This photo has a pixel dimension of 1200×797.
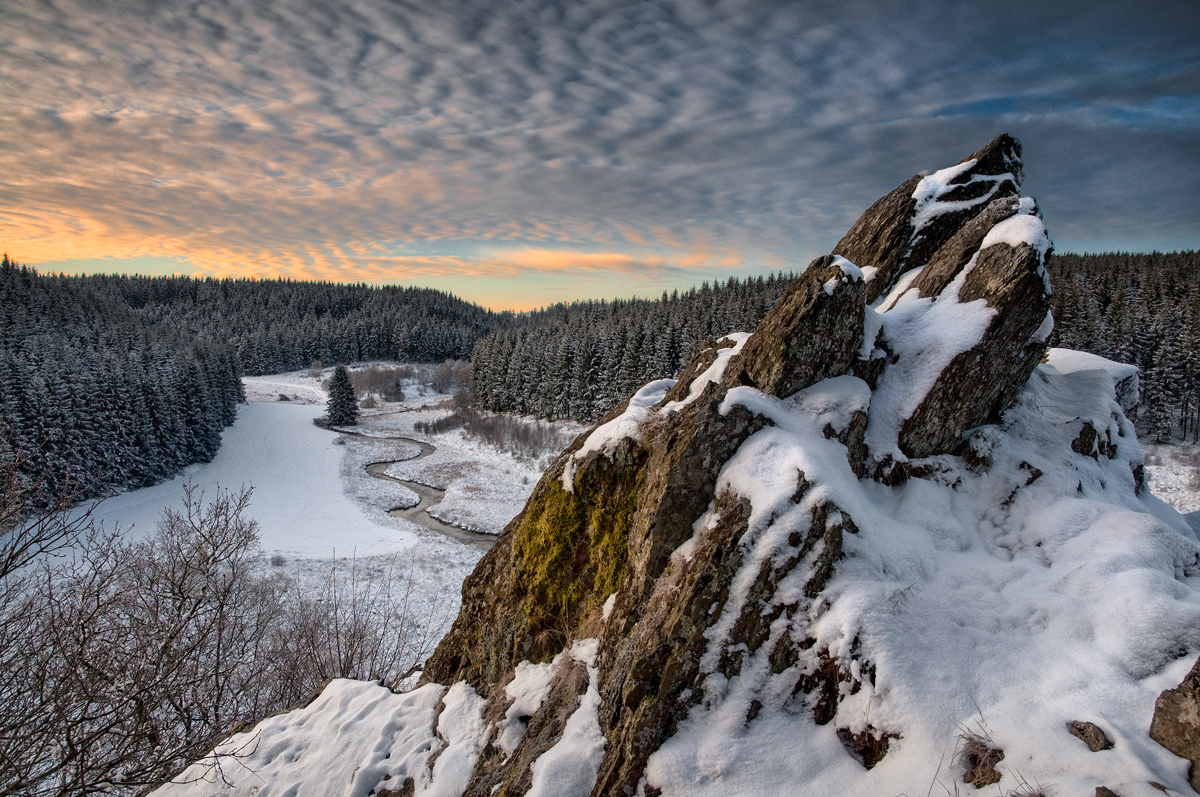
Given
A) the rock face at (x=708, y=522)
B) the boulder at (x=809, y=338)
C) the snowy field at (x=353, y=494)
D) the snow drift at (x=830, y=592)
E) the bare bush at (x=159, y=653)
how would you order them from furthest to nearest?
the snowy field at (x=353, y=494), the boulder at (x=809, y=338), the bare bush at (x=159, y=653), the rock face at (x=708, y=522), the snow drift at (x=830, y=592)

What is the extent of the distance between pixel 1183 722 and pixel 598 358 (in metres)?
65.1

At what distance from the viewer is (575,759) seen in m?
5.80

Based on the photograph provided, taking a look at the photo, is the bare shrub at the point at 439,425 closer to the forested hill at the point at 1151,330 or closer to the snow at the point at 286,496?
the snow at the point at 286,496

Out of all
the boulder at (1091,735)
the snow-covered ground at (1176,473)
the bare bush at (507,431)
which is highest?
the boulder at (1091,735)

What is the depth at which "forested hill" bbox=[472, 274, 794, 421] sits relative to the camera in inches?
2479

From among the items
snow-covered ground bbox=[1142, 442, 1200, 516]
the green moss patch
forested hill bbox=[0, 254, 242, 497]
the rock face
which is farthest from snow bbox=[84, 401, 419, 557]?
snow-covered ground bbox=[1142, 442, 1200, 516]

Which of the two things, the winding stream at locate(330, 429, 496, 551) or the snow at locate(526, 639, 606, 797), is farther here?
the winding stream at locate(330, 429, 496, 551)

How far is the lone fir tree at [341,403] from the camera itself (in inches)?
2906

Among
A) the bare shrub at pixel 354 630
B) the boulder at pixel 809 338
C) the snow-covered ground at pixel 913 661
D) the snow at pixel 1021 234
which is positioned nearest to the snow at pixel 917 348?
the snow at pixel 1021 234

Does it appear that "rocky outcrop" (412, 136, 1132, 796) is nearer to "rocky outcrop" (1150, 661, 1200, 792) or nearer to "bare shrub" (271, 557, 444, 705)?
"rocky outcrop" (1150, 661, 1200, 792)

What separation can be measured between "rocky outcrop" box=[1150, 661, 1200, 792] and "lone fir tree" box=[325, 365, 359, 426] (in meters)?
81.8

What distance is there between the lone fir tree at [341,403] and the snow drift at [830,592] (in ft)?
239

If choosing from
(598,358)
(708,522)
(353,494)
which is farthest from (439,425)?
(708,522)

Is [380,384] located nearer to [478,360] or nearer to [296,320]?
[478,360]
